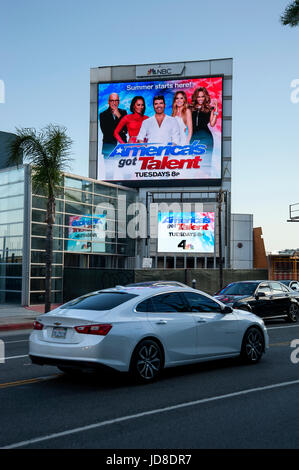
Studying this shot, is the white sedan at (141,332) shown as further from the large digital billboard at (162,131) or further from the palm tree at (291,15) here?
the large digital billboard at (162,131)

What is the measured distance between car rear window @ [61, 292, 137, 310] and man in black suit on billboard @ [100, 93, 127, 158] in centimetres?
3989

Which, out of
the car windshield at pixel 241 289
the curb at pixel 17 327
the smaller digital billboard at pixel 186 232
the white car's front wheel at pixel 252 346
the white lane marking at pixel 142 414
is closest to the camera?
the white lane marking at pixel 142 414

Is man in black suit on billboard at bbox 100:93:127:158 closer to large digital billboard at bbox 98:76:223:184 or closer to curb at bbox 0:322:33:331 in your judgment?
large digital billboard at bbox 98:76:223:184

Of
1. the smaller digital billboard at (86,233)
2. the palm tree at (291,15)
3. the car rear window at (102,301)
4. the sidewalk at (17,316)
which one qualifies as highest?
the palm tree at (291,15)

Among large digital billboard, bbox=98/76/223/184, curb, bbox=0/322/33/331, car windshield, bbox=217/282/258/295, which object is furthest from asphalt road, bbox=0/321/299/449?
large digital billboard, bbox=98/76/223/184

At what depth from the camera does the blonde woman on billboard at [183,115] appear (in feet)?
154

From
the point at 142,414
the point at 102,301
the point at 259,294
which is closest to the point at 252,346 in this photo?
the point at 102,301

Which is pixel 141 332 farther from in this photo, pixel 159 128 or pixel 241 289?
pixel 159 128

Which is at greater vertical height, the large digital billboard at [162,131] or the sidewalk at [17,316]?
the large digital billboard at [162,131]

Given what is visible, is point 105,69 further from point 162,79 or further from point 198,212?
point 198,212

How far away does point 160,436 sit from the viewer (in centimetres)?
589
